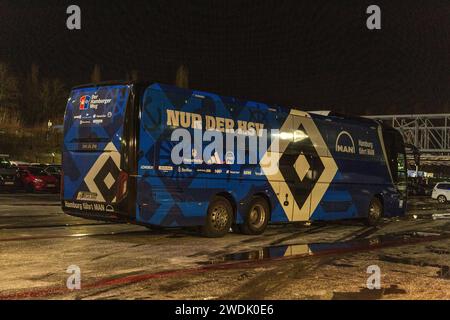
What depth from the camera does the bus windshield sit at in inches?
462

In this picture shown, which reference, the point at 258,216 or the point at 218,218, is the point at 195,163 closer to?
the point at 218,218

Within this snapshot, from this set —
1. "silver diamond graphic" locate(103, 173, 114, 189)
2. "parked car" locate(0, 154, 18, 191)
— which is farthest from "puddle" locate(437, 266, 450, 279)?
"parked car" locate(0, 154, 18, 191)

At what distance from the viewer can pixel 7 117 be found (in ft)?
273

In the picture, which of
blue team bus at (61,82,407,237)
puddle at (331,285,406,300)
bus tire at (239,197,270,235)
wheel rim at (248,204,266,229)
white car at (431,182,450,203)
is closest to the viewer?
puddle at (331,285,406,300)

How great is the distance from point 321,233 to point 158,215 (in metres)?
5.59

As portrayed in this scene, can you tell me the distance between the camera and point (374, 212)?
18.8 meters

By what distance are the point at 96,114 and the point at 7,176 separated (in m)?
22.8

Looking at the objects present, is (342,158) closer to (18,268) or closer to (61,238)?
(61,238)

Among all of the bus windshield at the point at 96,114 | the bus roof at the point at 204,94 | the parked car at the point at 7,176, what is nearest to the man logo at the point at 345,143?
the bus roof at the point at 204,94

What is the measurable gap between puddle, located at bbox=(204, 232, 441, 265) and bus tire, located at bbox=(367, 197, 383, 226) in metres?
2.93

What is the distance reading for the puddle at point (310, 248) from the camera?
10745 mm

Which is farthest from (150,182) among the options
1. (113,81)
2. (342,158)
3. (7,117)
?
(7,117)

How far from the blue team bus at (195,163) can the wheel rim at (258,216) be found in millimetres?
24

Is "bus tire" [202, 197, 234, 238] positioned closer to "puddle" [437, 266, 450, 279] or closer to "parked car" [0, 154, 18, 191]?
"puddle" [437, 266, 450, 279]
